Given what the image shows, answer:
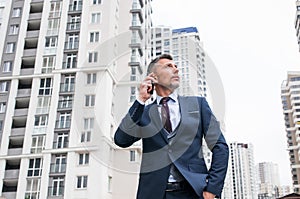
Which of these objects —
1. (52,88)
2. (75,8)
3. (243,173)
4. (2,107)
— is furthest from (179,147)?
(243,173)

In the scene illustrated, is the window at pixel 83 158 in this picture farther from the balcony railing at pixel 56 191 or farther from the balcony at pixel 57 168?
the balcony railing at pixel 56 191

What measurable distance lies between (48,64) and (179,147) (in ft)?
64.2

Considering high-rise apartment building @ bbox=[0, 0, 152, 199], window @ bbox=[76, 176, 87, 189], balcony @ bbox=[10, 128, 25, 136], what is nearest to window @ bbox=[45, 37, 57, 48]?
high-rise apartment building @ bbox=[0, 0, 152, 199]

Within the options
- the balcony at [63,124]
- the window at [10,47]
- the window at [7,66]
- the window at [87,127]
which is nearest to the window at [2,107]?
the window at [7,66]

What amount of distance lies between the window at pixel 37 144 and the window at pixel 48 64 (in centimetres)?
366

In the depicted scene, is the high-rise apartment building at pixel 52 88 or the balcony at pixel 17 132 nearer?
the high-rise apartment building at pixel 52 88

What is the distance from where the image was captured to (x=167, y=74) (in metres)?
1.50

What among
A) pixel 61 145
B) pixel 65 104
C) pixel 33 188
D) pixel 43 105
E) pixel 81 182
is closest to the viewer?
pixel 81 182

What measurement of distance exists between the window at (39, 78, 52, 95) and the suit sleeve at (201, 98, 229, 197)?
1863 centimetres

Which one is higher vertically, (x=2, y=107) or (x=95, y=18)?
(x=95, y=18)

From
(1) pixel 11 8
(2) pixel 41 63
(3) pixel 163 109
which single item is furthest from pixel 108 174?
(3) pixel 163 109

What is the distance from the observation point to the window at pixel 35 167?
17.9m

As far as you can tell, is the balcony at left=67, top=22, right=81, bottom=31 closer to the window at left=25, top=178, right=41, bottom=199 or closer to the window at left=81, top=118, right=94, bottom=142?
the window at left=25, top=178, right=41, bottom=199

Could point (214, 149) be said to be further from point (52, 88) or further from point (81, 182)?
point (52, 88)
